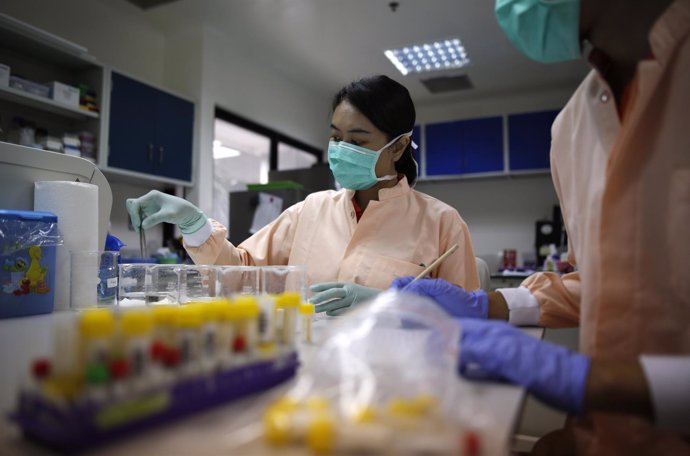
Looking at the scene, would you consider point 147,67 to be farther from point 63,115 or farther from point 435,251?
point 435,251

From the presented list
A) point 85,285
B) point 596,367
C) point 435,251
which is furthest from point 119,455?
point 435,251

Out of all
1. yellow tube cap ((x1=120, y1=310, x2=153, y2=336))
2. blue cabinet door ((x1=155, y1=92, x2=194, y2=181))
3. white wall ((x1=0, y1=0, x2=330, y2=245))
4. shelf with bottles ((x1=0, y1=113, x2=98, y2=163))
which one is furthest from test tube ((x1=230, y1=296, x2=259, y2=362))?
white wall ((x1=0, y1=0, x2=330, y2=245))

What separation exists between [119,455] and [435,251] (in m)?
1.31

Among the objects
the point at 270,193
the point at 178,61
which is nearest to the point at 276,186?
the point at 270,193

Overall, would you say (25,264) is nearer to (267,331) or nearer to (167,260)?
(267,331)

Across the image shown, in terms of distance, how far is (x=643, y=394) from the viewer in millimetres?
623

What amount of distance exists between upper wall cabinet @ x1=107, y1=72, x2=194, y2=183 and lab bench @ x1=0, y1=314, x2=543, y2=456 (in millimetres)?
3011

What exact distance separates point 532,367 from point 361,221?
105cm

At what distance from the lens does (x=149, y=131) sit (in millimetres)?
3518

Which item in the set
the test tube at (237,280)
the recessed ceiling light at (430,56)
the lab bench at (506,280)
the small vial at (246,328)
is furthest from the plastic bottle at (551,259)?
the small vial at (246,328)

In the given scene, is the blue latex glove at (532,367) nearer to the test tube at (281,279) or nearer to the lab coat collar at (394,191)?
the test tube at (281,279)

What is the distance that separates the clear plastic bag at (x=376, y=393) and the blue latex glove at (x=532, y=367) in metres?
0.05

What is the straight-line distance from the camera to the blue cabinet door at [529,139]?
16.8 feet

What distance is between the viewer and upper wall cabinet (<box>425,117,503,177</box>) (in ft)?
17.6
